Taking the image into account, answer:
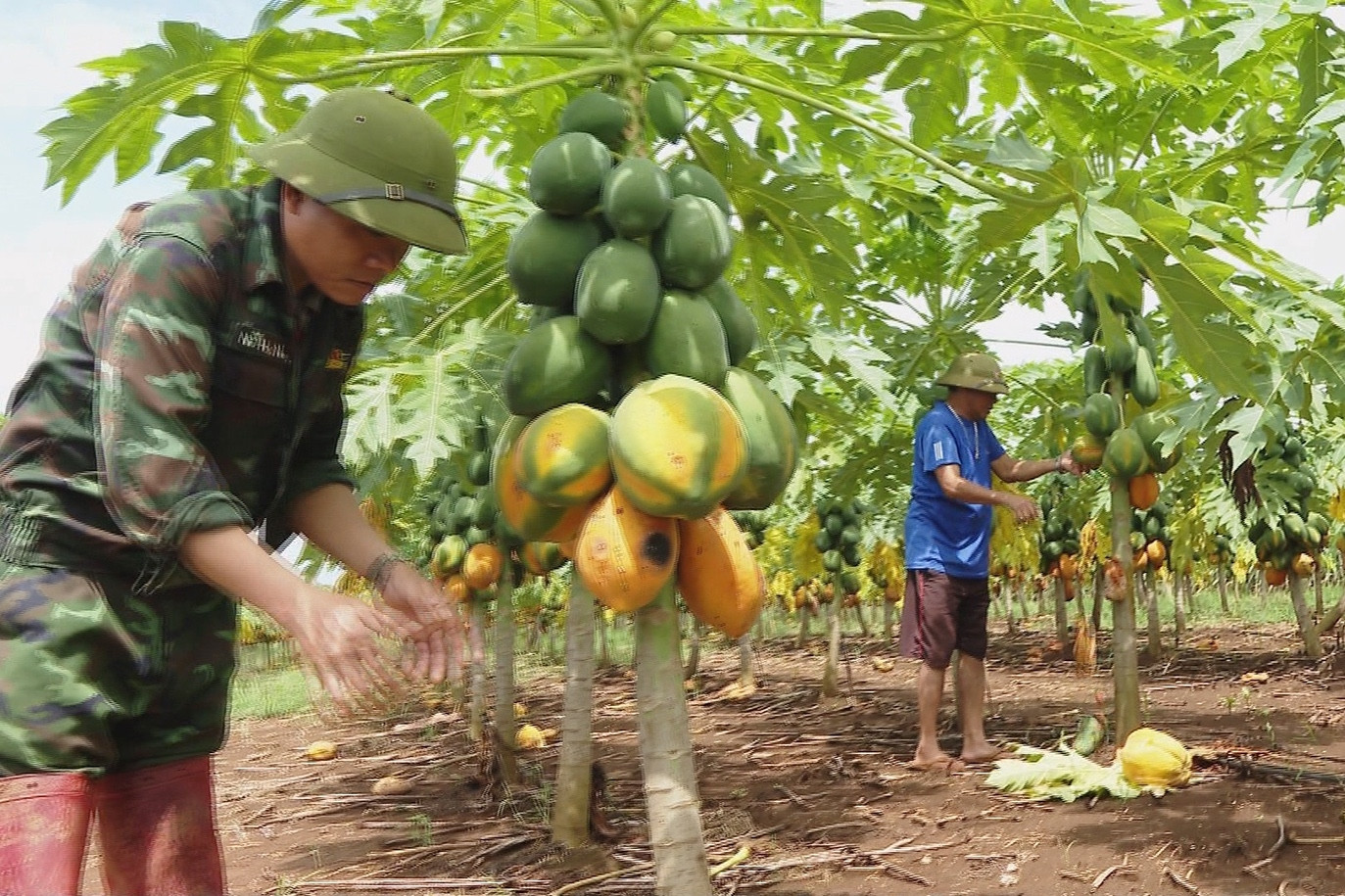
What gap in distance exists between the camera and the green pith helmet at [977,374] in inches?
188

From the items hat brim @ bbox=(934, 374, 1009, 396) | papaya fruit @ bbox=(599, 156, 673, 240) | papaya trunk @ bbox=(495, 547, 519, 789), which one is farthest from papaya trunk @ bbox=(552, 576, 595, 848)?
hat brim @ bbox=(934, 374, 1009, 396)

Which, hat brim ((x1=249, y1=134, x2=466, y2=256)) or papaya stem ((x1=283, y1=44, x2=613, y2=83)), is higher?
papaya stem ((x1=283, y1=44, x2=613, y2=83))

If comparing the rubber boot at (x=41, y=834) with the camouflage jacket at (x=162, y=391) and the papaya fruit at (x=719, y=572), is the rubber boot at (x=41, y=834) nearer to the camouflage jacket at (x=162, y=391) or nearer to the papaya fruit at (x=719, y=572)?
the camouflage jacket at (x=162, y=391)

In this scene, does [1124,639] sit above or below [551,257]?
below

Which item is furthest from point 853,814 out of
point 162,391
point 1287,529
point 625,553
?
point 1287,529

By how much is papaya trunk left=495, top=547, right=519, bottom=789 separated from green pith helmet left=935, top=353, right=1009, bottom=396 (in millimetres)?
2373

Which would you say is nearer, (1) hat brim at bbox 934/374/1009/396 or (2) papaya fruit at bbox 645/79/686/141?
(2) papaya fruit at bbox 645/79/686/141

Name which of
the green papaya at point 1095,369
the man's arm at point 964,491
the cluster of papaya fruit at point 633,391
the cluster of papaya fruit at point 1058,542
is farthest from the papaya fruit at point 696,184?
the cluster of papaya fruit at point 1058,542

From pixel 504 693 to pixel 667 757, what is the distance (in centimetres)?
335

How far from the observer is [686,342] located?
6.21 feet

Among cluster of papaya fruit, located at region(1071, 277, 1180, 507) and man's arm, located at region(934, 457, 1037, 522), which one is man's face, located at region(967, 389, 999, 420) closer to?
man's arm, located at region(934, 457, 1037, 522)

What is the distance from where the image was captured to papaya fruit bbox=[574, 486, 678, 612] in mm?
1697

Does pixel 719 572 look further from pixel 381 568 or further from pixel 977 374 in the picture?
pixel 977 374

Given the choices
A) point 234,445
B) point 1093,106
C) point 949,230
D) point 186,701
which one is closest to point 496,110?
point 234,445
